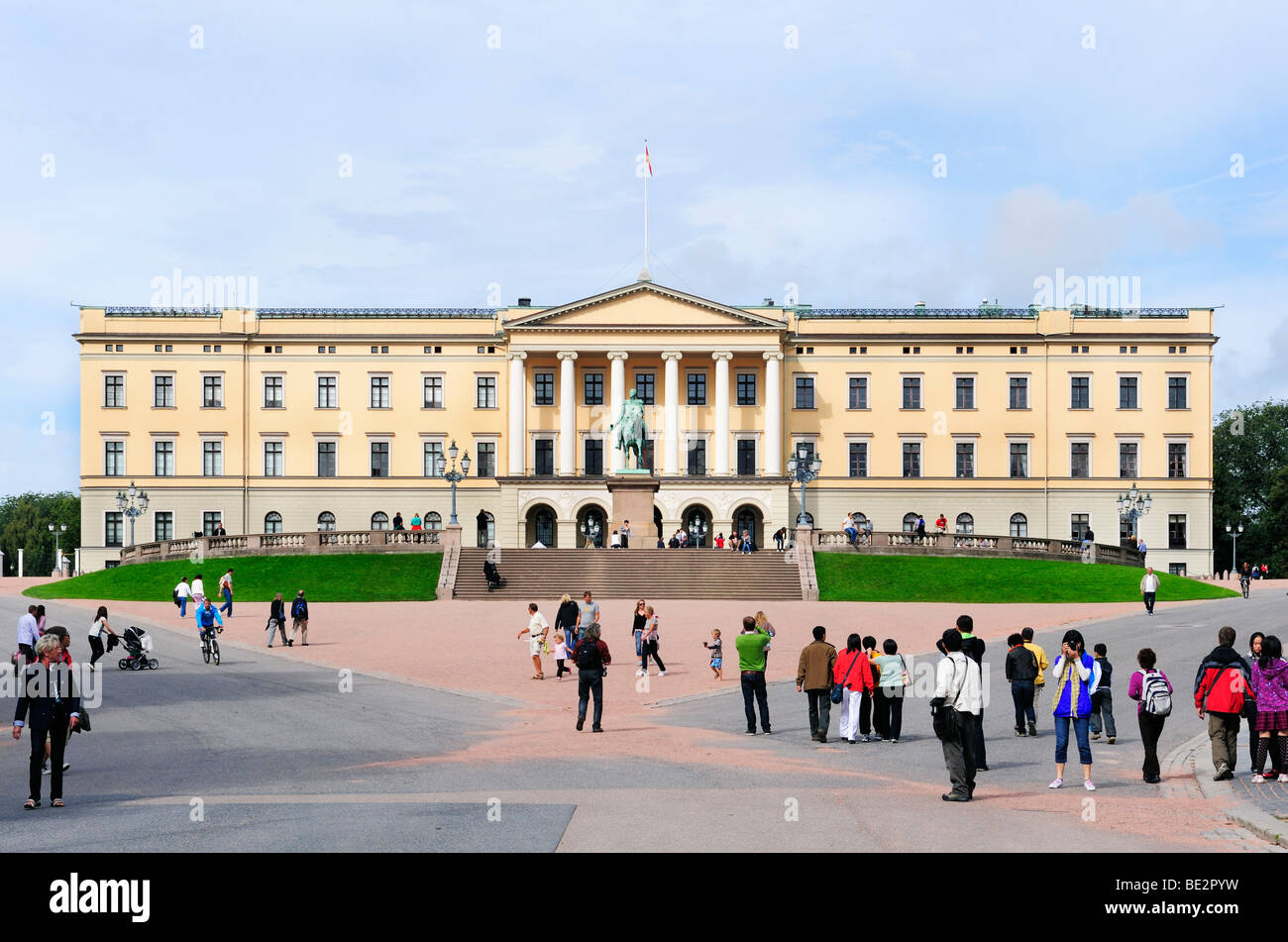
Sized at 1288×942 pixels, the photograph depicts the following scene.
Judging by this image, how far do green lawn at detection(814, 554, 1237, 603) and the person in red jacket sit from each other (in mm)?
35187

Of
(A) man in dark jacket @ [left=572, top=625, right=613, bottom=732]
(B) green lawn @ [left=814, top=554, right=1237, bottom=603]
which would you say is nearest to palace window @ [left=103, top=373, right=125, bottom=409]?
(B) green lawn @ [left=814, top=554, right=1237, bottom=603]

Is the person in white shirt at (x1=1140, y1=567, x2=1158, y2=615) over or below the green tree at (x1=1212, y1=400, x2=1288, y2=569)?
below

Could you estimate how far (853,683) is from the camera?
2064 cm

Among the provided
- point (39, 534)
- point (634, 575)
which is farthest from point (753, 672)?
point (39, 534)

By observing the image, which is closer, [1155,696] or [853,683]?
[1155,696]

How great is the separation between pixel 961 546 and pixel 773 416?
22.5 meters

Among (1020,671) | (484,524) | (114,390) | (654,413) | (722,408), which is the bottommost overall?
(1020,671)

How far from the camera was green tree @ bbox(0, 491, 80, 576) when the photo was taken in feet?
497

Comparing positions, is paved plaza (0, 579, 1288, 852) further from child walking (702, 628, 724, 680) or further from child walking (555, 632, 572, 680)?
child walking (555, 632, 572, 680)

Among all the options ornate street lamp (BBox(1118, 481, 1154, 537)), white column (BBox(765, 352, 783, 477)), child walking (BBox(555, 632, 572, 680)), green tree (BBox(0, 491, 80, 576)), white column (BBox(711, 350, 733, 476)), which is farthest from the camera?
green tree (BBox(0, 491, 80, 576))

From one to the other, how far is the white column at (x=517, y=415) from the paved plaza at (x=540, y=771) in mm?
50685

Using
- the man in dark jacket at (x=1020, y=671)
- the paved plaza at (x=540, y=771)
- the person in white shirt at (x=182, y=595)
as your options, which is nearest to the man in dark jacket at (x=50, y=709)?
the paved plaza at (x=540, y=771)

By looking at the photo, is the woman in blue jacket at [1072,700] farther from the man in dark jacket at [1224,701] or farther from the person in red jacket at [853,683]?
the person in red jacket at [853,683]

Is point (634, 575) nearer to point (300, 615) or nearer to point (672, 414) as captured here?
point (300, 615)
